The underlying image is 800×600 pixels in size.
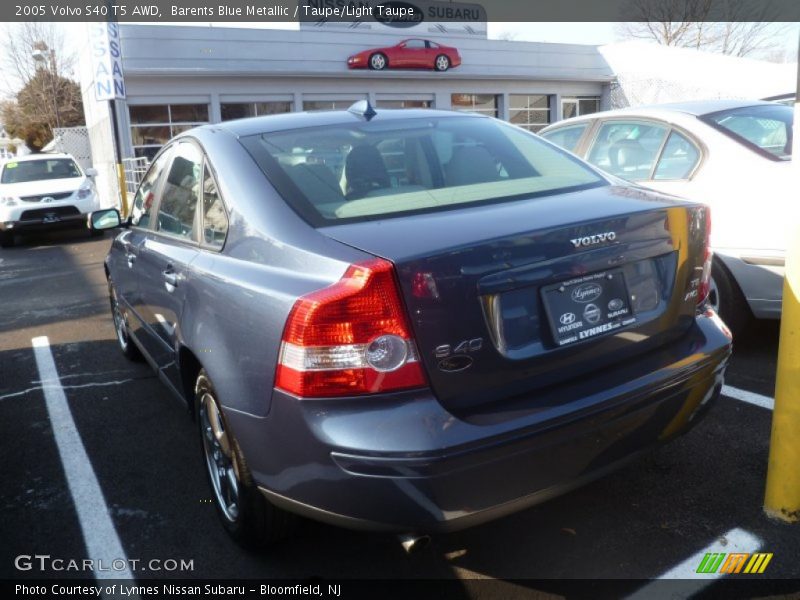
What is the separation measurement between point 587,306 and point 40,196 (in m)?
13.2

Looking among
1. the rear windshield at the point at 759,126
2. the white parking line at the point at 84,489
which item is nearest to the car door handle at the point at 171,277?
the white parking line at the point at 84,489

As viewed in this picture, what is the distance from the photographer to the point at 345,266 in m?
2.01

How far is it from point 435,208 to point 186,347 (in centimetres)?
116

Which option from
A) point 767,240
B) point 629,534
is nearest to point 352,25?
point 767,240

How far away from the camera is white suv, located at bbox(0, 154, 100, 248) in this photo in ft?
42.0

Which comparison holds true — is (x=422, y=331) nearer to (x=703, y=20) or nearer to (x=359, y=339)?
(x=359, y=339)

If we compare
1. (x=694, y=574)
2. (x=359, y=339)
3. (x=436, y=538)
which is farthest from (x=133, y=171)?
(x=694, y=574)

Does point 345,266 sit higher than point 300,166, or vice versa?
point 300,166

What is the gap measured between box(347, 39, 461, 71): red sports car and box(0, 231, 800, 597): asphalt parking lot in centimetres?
2194

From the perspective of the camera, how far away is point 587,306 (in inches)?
87.6

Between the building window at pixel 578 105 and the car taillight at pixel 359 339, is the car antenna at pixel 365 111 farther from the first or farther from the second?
the building window at pixel 578 105

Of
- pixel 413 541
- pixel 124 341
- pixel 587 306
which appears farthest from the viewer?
pixel 124 341

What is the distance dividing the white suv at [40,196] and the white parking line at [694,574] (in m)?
13.1

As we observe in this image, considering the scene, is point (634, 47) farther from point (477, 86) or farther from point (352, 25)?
point (352, 25)
